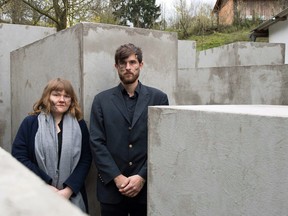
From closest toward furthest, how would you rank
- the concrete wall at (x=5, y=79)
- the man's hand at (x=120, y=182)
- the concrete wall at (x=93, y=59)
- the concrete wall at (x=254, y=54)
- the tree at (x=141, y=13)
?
the man's hand at (x=120, y=182) → the concrete wall at (x=93, y=59) → the concrete wall at (x=5, y=79) → the concrete wall at (x=254, y=54) → the tree at (x=141, y=13)

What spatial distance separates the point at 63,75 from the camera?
3525 millimetres

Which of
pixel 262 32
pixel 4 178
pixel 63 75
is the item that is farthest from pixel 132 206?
pixel 262 32

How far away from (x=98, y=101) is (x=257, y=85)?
154 inches

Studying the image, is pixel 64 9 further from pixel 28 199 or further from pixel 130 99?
pixel 28 199

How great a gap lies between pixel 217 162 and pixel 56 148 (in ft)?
4.18

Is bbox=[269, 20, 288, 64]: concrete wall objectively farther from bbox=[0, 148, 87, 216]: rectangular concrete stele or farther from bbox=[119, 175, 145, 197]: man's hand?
bbox=[0, 148, 87, 216]: rectangular concrete stele

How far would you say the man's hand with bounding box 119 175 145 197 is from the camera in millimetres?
2710

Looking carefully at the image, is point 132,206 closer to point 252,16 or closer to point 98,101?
point 98,101

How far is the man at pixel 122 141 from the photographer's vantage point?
2.75 m

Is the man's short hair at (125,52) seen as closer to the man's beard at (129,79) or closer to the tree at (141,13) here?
the man's beard at (129,79)

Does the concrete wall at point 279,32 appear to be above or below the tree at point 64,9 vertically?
below

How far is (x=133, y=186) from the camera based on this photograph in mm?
2715

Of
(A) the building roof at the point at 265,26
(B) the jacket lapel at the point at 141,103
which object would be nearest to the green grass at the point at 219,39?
(A) the building roof at the point at 265,26

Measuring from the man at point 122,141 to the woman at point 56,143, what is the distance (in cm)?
16
